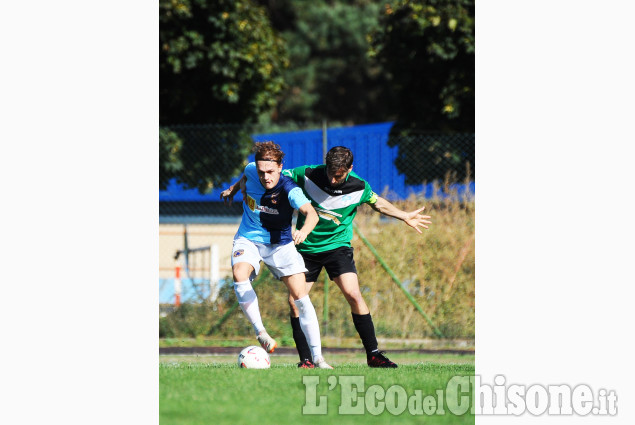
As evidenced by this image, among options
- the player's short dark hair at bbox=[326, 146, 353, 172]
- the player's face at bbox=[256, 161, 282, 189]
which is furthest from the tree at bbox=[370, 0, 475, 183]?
the player's face at bbox=[256, 161, 282, 189]

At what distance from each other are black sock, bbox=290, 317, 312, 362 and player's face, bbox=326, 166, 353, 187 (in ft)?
4.46

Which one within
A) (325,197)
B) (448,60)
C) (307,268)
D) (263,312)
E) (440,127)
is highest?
(448,60)

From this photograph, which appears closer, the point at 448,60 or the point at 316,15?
the point at 448,60

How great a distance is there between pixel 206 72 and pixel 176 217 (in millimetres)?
3900

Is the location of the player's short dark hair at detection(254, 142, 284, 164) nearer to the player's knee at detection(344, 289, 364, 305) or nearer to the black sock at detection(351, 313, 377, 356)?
the player's knee at detection(344, 289, 364, 305)

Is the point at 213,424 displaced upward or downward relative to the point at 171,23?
downward

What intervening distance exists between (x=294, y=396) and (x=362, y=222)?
7.03 metres

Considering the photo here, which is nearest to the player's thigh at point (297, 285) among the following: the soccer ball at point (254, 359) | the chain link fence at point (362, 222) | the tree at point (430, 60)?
the soccer ball at point (254, 359)

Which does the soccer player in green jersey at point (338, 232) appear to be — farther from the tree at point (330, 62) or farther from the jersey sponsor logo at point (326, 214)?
the tree at point (330, 62)

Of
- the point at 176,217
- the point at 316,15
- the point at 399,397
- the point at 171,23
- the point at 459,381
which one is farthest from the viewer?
the point at 316,15

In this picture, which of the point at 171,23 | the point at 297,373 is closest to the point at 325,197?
the point at 297,373

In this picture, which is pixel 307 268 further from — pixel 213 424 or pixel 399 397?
pixel 213 424

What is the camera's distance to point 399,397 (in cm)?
646

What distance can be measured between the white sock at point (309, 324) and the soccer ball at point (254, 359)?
43 cm
